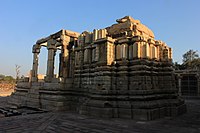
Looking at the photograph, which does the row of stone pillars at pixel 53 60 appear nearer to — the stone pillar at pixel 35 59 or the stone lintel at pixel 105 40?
the stone pillar at pixel 35 59

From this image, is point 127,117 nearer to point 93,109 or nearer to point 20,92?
point 93,109

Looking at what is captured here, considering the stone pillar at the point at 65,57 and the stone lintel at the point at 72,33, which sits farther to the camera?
the stone lintel at the point at 72,33

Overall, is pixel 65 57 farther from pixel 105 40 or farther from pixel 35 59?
pixel 35 59

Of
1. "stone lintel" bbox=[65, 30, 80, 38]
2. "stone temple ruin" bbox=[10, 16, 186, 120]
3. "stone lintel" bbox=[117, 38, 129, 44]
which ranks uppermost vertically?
"stone lintel" bbox=[65, 30, 80, 38]

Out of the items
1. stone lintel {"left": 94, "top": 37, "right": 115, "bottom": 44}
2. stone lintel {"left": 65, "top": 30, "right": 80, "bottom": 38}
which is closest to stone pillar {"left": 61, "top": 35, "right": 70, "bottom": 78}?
stone lintel {"left": 65, "top": 30, "right": 80, "bottom": 38}

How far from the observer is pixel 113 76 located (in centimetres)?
1009

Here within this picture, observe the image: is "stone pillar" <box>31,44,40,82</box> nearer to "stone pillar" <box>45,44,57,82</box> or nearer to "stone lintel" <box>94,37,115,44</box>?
"stone pillar" <box>45,44,57,82</box>

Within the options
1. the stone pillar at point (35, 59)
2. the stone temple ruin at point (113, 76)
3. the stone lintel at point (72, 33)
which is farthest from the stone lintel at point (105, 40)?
the stone pillar at point (35, 59)

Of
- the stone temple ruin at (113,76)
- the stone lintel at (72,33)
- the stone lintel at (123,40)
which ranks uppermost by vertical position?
the stone lintel at (72,33)

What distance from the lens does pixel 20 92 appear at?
16.1m

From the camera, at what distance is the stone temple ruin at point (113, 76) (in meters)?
9.30

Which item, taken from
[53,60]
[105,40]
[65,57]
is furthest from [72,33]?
[105,40]

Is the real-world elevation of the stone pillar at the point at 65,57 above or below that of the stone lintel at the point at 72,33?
below

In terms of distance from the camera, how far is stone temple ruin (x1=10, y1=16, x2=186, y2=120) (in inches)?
366
